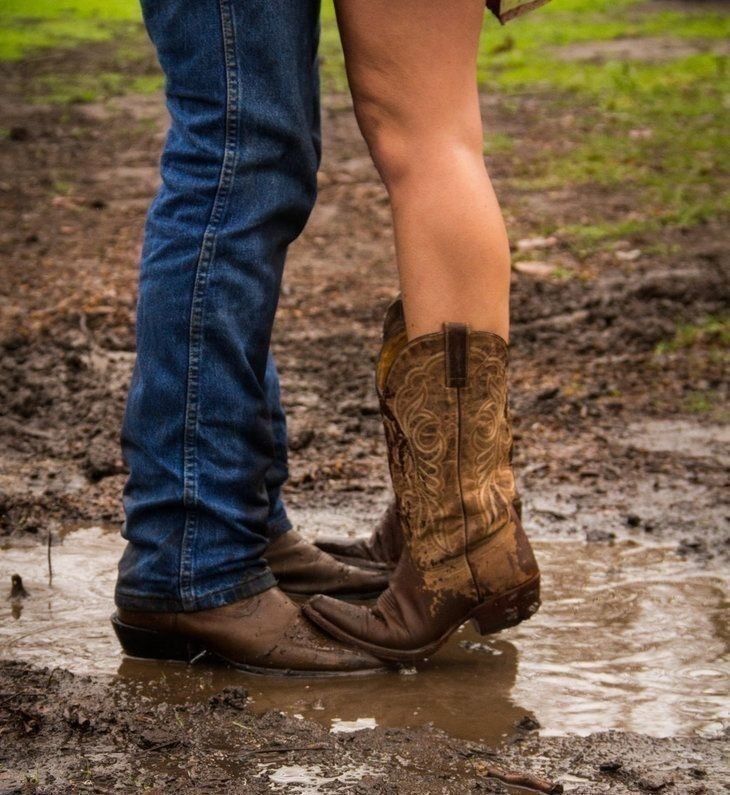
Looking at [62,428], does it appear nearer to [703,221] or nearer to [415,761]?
[415,761]

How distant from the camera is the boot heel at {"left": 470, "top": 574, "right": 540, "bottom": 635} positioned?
7.17ft

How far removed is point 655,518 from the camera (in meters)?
2.93

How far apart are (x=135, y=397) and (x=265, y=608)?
42cm

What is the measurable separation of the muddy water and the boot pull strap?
1.67 feet

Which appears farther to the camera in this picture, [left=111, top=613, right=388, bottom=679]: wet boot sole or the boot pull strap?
[left=111, top=613, right=388, bottom=679]: wet boot sole

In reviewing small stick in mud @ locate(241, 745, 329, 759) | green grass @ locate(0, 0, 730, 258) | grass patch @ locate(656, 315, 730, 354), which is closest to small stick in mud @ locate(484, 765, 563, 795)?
small stick in mud @ locate(241, 745, 329, 759)

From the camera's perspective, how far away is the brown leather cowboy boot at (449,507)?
214cm

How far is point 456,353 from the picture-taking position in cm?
210

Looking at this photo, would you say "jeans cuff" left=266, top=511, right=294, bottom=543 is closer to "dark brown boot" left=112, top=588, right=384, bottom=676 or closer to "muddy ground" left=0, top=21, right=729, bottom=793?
"dark brown boot" left=112, top=588, right=384, bottom=676

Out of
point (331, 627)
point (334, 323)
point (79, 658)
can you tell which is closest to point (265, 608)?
point (331, 627)

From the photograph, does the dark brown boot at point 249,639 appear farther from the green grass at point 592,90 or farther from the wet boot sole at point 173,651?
the green grass at point 592,90

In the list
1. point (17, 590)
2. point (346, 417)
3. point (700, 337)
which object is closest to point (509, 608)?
point (17, 590)

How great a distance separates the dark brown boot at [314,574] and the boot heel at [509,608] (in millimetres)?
369

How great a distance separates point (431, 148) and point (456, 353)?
329 millimetres
